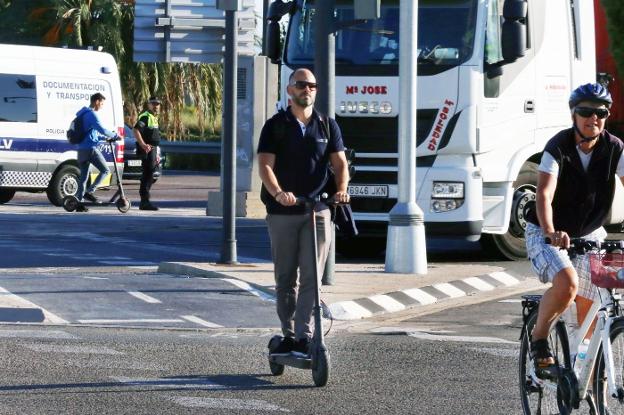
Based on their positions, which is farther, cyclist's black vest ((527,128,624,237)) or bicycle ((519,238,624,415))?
cyclist's black vest ((527,128,624,237))

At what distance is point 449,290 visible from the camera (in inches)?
577

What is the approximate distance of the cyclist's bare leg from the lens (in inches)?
296

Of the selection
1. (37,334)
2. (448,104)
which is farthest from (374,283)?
(37,334)

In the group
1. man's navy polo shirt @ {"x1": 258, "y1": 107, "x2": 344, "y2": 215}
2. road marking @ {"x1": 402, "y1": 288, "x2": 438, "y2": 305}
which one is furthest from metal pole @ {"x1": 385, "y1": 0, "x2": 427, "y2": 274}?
man's navy polo shirt @ {"x1": 258, "y1": 107, "x2": 344, "y2": 215}

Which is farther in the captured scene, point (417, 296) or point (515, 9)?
point (515, 9)

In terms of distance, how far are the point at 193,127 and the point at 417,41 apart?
4402 cm

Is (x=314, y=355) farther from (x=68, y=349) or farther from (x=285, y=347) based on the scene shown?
(x=68, y=349)

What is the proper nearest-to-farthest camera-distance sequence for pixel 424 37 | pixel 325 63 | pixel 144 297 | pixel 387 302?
pixel 144 297, pixel 387 302, pixel 325 63, pixel 424 37

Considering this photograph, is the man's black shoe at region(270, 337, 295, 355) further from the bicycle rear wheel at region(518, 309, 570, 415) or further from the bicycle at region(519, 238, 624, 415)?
the bicycle at region(519, 238, 624, 415)

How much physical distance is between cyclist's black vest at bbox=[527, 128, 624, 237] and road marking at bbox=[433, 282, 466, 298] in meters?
6.76

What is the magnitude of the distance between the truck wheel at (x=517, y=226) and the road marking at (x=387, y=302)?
3.97 meters

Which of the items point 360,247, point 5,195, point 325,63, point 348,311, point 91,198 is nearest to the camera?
point 348,311

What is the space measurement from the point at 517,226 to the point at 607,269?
10384 millimetres

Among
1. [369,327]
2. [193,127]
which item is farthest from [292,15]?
[193,127]
